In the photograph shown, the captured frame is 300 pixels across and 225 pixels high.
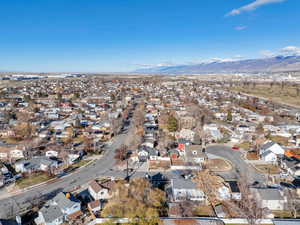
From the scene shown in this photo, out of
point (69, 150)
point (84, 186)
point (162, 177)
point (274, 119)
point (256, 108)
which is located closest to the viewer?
point (84, 186)

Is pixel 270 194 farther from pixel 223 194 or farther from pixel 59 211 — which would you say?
pixel 59 211

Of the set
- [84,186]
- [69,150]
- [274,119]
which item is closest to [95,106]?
[69,150]

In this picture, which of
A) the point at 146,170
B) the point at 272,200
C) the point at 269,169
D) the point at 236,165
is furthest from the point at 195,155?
the point at 272,200

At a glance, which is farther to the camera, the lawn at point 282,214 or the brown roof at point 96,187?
the brown roof at point 96,187

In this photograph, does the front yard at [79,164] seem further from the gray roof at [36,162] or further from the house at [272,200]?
the house at [272,200]

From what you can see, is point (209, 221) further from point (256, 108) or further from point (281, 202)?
point (256, 108)

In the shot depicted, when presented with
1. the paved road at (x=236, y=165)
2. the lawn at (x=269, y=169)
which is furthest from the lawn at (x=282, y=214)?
the lawn at (x=269, y=169)
